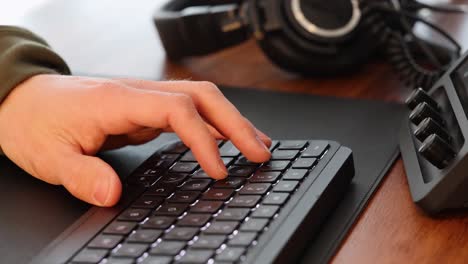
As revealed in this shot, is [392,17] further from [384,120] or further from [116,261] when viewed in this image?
[116,261]

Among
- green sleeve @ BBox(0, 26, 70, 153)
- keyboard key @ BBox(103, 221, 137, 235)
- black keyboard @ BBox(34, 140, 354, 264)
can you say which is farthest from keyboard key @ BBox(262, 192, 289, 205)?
green sleeve @ BBox(0, 26, 70, 153)

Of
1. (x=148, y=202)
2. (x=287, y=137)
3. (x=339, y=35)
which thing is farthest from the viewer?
(x=339, y=35)

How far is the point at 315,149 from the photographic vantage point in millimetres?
659

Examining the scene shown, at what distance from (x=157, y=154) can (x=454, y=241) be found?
11.0 inches

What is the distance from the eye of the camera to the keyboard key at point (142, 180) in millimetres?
658

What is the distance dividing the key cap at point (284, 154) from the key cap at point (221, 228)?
11 centimetres

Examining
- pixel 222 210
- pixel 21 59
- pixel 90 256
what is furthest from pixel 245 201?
pixel 21 59

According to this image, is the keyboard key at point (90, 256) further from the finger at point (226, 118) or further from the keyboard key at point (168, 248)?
the finger at point (226, 118)

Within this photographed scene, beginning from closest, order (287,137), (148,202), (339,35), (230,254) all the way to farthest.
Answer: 1. (230,254)
2. (148,202)
3. (287,137)
4. (339,35)

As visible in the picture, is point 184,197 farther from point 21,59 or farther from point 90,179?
point 21,59

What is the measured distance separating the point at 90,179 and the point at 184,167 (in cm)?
8

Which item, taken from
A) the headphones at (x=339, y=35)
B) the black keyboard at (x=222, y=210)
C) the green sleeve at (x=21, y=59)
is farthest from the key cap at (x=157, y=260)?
the headphones at (x=339, y=35)

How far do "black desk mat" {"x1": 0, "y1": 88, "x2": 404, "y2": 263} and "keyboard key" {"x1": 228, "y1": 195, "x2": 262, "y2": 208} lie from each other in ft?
0.18

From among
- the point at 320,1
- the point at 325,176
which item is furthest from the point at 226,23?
the point at 325,176
